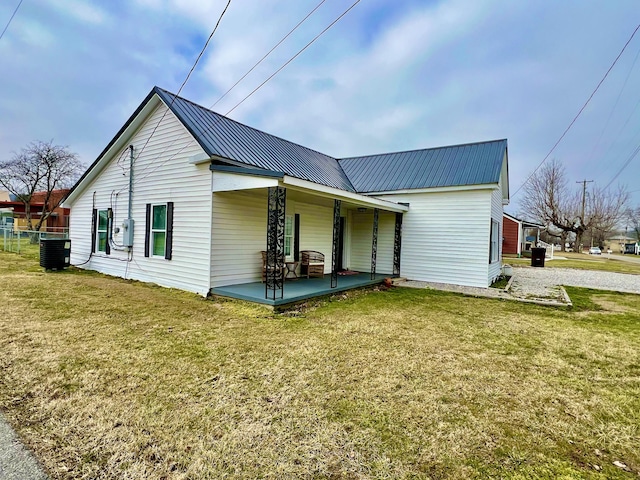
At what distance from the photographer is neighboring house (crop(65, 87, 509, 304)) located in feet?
24.8

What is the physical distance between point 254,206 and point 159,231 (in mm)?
2848

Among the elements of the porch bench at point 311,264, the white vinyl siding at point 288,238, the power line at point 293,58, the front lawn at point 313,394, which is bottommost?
the front lawn at point 313,394

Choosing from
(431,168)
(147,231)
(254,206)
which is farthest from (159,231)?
(431,168)

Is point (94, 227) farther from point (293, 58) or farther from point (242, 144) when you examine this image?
point (293, 58)

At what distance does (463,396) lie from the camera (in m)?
3.25

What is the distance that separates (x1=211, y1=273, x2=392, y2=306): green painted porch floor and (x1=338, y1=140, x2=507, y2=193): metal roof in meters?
3.98

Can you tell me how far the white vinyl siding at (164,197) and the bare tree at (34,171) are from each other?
16678 millimetres

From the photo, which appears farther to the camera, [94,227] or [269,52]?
[94,227]

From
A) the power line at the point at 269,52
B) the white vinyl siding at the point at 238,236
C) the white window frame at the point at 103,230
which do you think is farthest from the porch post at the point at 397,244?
the white window frame at the point at 103,230

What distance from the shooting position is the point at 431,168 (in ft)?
37.7

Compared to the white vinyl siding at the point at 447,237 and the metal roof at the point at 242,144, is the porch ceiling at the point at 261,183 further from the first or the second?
the white vinyl siding at the point at 447,237

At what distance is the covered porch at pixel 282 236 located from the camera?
6750 millimetres

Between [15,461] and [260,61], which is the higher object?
[260,61]

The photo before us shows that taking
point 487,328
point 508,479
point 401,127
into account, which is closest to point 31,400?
point 508,479
